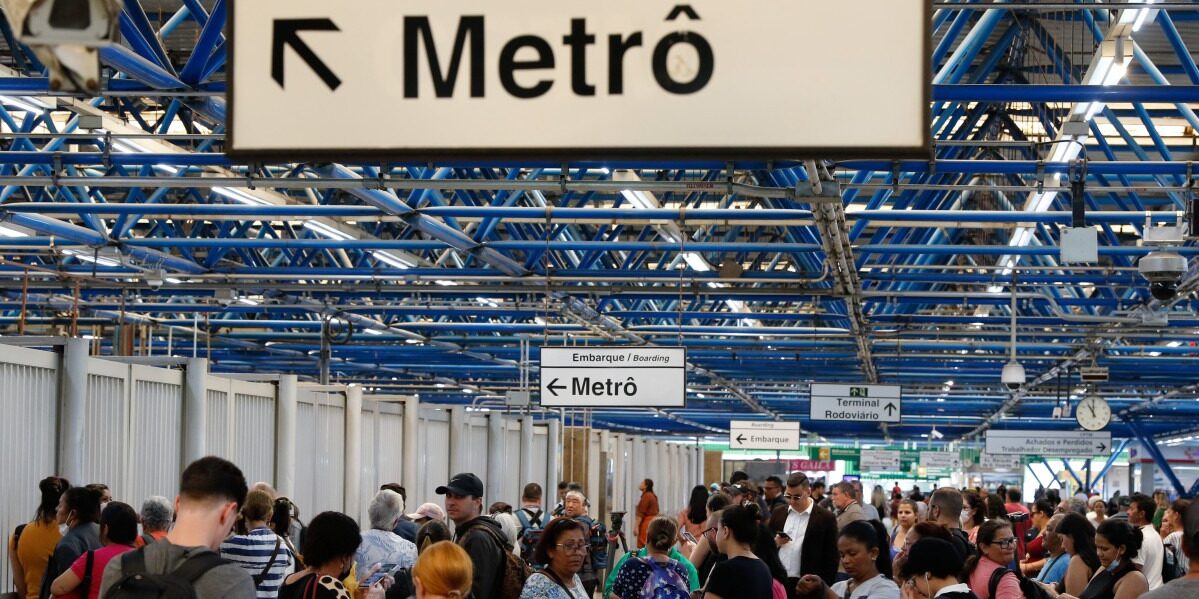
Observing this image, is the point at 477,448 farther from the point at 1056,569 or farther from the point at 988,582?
the point at 988,582

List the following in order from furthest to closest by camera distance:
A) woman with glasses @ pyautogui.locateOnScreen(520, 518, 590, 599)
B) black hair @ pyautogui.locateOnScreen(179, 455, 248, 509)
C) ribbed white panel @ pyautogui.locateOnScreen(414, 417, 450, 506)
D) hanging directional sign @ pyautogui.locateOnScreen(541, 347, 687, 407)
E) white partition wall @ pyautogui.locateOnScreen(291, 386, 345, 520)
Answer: ribbed white panel @ pyautogui.locateOnScreen(414, 417, 450, 506) → hanging directional sign @ pyautogui.locateOnScreen(541, 347, 687, 407) → white partition wall @ pyautogui.locateOnScreen(291, 386, 345, 520) → woman with glasses @ pyautogui.locateOnScreen(520, 518, 590, 599) → black hair @ pyautogui.locateOnScreen(179, 455, 248, 509)

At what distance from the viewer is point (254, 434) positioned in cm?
1464

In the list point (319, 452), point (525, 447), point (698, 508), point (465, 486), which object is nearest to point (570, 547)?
point (465, 486)

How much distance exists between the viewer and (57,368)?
11.5 meters

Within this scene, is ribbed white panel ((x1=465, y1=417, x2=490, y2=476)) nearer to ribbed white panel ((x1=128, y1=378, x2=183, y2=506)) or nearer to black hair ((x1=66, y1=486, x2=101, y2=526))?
ribbed white panel ((x1=128, y1=378, x2=183, y2=506))

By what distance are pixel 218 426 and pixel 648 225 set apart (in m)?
7.46

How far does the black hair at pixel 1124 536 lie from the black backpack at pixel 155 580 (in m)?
5.72

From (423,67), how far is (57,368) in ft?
26.9

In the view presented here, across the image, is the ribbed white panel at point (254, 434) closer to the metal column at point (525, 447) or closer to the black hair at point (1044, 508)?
the black hair at point (1044, 508)

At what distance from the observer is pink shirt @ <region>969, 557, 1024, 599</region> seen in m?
8.03

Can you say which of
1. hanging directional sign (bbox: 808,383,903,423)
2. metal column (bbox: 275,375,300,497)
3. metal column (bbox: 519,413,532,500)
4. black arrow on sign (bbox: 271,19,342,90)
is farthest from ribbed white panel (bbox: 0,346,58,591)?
hanging directional sign (bbox: 808,383,903,423)

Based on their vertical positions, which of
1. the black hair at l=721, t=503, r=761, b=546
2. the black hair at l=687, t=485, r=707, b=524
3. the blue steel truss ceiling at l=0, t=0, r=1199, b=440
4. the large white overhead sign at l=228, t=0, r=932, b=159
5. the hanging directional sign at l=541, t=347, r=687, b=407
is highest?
the blue steel truss ceiling at l=0, t=0, r=1199, b=440

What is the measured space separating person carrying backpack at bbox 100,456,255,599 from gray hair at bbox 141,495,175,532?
4.58 metres

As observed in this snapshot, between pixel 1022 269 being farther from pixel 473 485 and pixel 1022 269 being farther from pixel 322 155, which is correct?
pixel 322 155
